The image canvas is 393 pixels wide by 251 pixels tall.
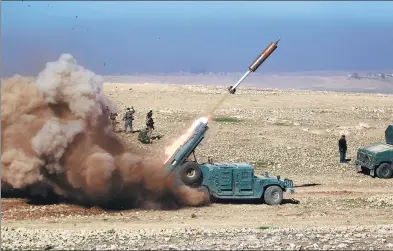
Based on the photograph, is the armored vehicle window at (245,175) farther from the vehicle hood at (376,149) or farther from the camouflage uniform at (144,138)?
the camouflage uniform at (144,138)

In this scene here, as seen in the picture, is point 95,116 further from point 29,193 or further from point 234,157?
point 234,157

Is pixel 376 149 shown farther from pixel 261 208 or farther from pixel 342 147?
pixel 261 208

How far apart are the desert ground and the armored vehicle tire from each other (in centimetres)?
106

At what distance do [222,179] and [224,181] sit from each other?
0.35 ft

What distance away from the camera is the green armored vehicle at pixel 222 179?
27328mm

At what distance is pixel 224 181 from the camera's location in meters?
27.4

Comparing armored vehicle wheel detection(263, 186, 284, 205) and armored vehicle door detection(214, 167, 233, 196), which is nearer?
armored vehicle door detection(214, 167, 233, 196)

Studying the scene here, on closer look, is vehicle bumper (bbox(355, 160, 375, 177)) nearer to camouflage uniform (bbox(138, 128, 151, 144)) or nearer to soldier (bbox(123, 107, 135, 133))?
camouflage uniform (bbox(138, 128, 151, 144))

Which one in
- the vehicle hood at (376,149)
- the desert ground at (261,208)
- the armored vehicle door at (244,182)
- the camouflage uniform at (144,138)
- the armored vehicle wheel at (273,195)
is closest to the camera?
the desert ground at (261,208)

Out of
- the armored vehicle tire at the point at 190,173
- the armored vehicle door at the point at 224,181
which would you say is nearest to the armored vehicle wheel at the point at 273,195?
the armored vehicle door at the point at 224,181

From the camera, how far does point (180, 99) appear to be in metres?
61.5

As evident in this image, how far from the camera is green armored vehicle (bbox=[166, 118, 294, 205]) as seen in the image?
1076 inches

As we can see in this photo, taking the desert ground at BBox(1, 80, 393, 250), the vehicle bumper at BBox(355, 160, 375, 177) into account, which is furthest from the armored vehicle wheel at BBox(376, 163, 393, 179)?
the desert ground at BBox(1, 80, 393, 250)

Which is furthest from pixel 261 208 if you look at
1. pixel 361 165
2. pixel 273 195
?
pixel 361 165
